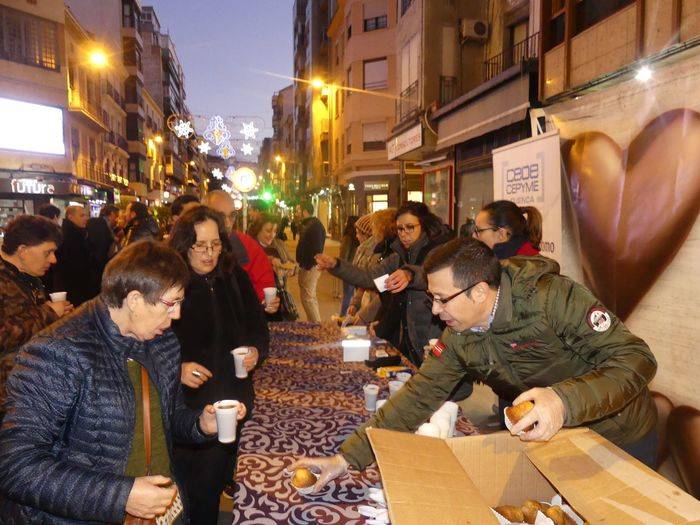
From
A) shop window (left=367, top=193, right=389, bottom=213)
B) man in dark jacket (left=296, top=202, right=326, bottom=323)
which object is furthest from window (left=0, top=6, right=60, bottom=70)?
man in dark jacket (left=296, top=202, right=326, bottom=323)

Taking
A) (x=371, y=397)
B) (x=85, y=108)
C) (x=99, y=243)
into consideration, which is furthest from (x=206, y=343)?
(x=85, y=108)

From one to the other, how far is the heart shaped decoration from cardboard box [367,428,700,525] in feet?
10.7

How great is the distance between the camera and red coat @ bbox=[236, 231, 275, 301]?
230 inches

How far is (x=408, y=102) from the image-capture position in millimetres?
17750

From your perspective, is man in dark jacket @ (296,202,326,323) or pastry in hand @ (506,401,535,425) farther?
man in dark jacket @ (296,202,326,323)

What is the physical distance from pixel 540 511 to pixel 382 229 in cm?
455

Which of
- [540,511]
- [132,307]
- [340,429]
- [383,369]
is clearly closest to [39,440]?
[132,307]

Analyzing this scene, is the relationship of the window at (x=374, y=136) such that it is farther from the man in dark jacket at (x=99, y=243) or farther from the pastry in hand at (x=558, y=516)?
the pastry in hand at (x=558, y=516)

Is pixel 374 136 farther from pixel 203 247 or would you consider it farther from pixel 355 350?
pixel 203 247

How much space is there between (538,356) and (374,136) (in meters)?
30.2

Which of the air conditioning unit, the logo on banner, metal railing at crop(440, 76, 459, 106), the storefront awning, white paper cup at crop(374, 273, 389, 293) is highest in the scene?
the air conditioning unit

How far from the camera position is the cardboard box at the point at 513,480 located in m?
1.69

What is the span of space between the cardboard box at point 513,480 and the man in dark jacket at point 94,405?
2.86ft

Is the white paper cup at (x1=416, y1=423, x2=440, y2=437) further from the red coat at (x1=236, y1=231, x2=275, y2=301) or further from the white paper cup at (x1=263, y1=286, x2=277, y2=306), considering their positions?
the red coat at (x1=236, y1=231, x2=275, y2=301)
